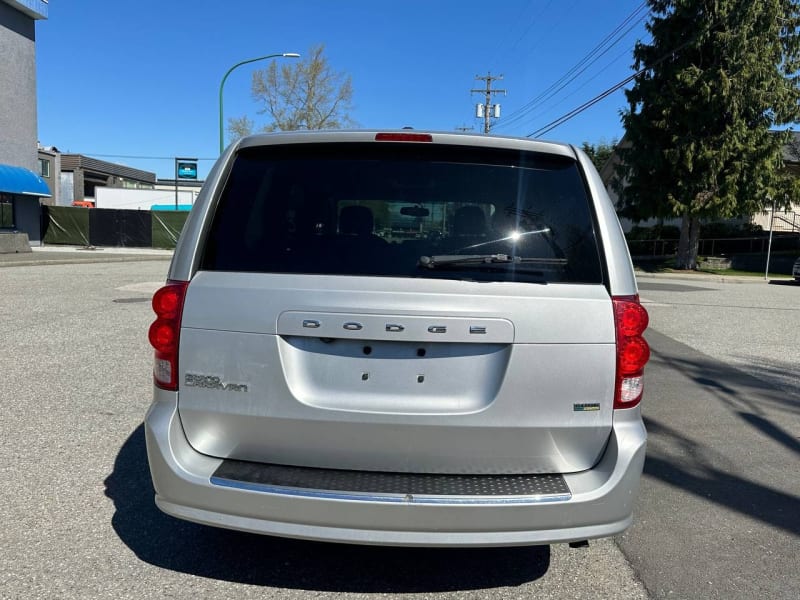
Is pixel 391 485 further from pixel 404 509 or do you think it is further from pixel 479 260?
pixel 479 260

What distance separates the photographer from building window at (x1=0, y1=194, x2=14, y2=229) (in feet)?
89.8

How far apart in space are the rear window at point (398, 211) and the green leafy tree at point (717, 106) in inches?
923

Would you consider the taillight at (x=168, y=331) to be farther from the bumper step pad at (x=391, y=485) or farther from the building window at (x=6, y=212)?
the building window at (x=6, y=212)

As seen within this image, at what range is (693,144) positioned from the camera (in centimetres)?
2356

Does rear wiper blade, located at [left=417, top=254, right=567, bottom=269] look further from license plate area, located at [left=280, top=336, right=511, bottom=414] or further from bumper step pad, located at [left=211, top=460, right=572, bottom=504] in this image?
bumper step pad, located at [left=211, top=460, right=572, bottom=504]

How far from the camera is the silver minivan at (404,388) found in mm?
2420

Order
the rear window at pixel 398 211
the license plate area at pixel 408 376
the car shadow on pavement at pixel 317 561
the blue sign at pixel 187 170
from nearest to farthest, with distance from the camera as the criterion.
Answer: the license plate area at pixel 408 376, the rear window at pixel 398 211, the car shadow on pavement at pixel 317 561, the blue sign at pixel 187 170

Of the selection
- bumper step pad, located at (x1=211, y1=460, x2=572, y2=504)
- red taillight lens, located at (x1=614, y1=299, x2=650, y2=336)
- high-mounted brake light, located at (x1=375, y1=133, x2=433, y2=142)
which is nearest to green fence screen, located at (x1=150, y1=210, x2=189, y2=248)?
high-mounted brake light, located at (x1=375, y1=133, x2=433, y2=142)

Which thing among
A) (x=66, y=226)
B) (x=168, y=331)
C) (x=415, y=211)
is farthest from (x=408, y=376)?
(x=66, y=226)

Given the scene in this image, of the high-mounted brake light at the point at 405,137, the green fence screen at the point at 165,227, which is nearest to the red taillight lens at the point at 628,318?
the high-mounted brake light at the point at 405,137

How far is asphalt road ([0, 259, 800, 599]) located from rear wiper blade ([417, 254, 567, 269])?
147 cm

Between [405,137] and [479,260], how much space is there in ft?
2.16

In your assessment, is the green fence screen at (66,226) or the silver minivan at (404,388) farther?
the green fence screen at (66,226)

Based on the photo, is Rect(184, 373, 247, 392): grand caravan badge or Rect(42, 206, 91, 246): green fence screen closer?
Rect(184, 373, 247, 392): grand caravan badge
